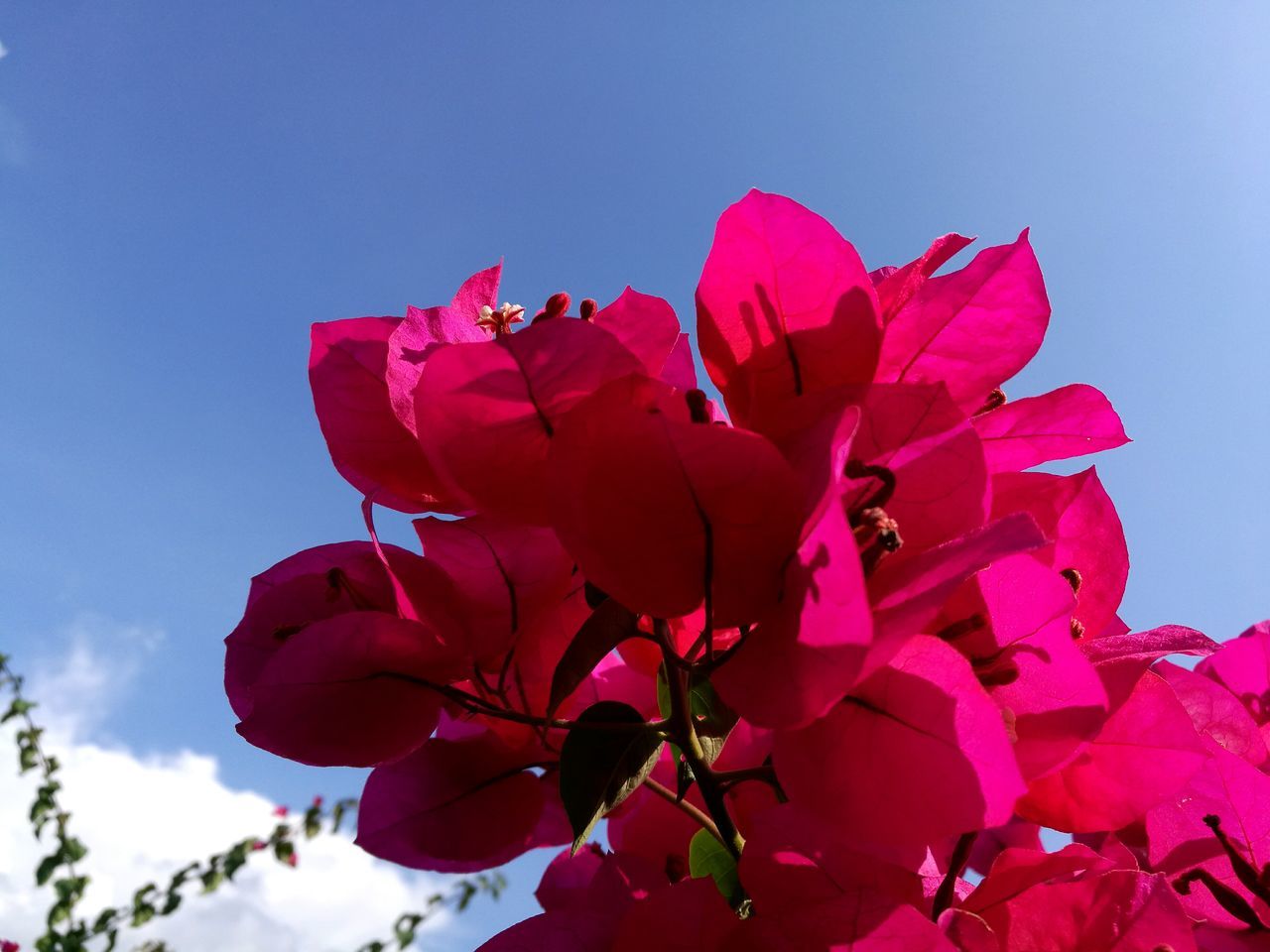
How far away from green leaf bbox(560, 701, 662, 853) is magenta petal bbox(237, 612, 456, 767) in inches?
3.5

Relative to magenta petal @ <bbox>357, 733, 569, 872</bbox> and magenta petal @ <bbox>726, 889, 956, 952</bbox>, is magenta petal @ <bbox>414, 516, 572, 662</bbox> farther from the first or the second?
magenta petal @ <bbox>726, 889, 956, 952</bbox>

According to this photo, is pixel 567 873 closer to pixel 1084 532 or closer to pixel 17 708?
pixel 1084 532

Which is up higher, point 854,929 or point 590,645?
point 590,645

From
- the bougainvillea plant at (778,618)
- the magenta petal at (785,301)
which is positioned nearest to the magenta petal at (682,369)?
the bougainvillea plant at (778,618)

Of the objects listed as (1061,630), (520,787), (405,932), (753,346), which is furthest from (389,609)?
(405,932)

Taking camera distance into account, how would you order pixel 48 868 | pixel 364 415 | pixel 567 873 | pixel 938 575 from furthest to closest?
1. pixel 48 868
2. pixel 567 873
3. pixel 364 415
4. pixel 938 575

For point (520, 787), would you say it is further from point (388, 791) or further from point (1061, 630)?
point (1061, 630)

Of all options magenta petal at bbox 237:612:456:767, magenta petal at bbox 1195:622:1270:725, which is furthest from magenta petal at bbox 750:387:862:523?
magenta petal at bbox 1195:622:1270:725

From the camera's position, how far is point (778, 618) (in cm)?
43

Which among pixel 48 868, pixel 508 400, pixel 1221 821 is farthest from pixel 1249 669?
pixel 48 868

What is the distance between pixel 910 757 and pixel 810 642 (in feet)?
0.27

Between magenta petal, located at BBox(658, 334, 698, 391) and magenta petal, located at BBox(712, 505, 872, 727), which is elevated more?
magenta petal, located at BBox(658, 334, 698, 391)

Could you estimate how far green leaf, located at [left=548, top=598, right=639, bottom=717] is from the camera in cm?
54

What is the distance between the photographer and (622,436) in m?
0.43
